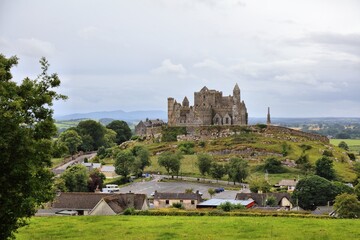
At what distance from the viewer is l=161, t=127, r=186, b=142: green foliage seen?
141 metres

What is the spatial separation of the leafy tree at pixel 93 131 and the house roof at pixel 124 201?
93394 millimetres

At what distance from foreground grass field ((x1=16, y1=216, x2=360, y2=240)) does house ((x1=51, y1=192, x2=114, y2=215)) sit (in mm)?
15795

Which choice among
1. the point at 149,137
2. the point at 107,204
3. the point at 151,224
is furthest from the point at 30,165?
the point at 149,137

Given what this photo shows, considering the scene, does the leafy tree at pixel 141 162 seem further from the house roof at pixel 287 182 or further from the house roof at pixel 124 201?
the house roof at pixel 124 201

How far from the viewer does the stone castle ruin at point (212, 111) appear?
142 metres

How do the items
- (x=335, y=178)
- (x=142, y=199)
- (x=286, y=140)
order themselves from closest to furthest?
(x=142, y=199)
(x=335, y=178)
(x=286, y=140)

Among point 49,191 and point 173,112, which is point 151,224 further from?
point 173,112

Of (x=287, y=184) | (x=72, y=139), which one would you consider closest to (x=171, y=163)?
(x=287, y=184)

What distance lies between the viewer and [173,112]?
150 m

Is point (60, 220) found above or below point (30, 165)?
below

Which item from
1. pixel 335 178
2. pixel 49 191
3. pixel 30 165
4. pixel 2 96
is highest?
pixel 2 96

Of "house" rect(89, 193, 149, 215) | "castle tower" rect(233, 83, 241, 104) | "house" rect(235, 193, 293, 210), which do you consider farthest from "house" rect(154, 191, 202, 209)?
"castle tower" rect(233, 83, 241, 104)

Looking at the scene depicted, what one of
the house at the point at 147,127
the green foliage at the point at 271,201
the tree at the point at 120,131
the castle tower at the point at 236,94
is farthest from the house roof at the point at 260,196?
the tree at the point at 120,131

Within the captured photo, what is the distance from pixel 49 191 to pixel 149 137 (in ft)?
402
